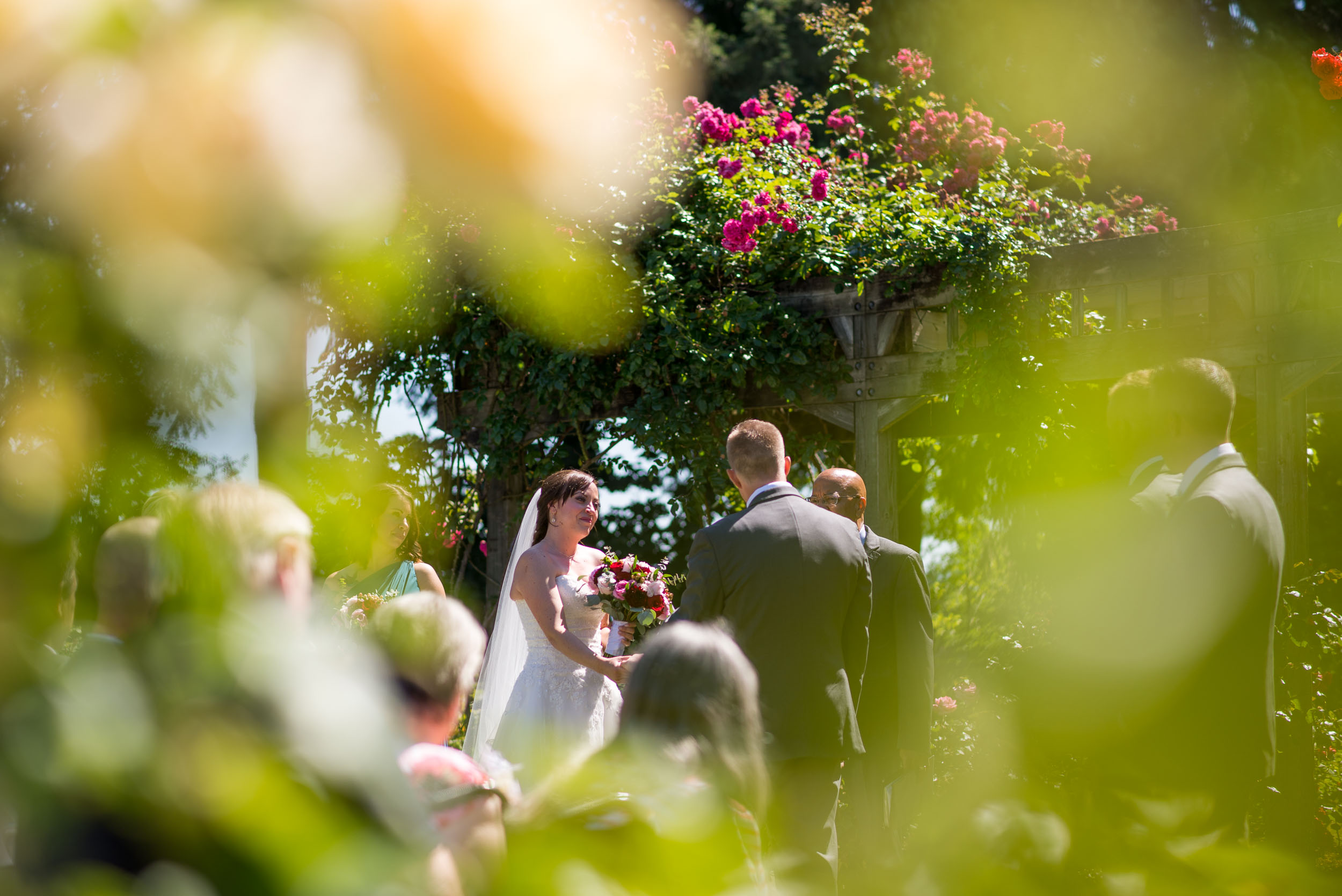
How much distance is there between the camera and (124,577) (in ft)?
5.37

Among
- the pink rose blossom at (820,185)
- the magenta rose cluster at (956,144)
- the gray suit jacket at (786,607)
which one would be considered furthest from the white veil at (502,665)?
the magenta rose cluster at (956,144)

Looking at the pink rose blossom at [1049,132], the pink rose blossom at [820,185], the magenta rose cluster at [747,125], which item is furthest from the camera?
the pink rose blossom at [1049,132]

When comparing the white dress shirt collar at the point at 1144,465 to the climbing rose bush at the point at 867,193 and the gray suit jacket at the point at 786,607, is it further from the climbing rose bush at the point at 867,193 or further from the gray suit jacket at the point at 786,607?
the climbing rose bush at the point at 867,193

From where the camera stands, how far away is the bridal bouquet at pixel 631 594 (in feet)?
14.8

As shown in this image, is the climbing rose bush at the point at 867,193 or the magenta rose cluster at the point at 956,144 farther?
the magenta rose cluster at the point at 956,144

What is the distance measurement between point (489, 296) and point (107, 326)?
556 centimetres

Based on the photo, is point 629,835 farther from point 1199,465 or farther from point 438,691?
point 1199,465

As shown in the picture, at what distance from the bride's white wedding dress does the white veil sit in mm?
388

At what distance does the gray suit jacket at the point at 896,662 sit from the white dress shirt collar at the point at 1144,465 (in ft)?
4.97

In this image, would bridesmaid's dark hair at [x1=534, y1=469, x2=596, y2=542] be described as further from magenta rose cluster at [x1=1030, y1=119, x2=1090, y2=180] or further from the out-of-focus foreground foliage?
magenta rose cluster at [x1=1030, y1=119, x2=1090, y2=180]

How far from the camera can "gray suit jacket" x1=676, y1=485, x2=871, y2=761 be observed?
10.7 feet

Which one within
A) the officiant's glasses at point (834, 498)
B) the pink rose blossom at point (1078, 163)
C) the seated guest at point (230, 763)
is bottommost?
the seated guest at point (230, 763)

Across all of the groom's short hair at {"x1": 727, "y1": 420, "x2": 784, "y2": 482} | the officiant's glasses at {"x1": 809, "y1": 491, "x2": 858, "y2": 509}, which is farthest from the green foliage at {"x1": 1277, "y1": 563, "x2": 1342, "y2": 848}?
the groom's short hair at {"x1": 727, "y1": 420, "x2": 784, "y2": 482}

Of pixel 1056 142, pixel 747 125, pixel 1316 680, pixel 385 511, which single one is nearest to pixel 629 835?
pixel 385 511
